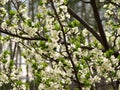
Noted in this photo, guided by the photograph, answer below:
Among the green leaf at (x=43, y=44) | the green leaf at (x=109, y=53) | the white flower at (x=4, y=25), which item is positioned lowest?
the green leaf at (x=109, y=53)

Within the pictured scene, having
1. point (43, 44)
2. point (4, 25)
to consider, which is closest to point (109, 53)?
point (43, 44)

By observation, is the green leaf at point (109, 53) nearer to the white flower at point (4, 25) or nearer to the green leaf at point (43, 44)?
the green leaf at point (43, 44)

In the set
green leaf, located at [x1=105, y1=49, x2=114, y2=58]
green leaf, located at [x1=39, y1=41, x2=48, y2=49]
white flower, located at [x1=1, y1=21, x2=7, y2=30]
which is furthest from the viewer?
white flower, located at [x1=1, y1=21, x2=7, y2=30]

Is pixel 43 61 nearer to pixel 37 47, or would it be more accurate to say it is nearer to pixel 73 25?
pixel 37 47

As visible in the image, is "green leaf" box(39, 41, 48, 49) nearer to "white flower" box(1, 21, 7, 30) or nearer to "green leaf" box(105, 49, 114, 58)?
"white flower" box(1, 21, 7, 30)

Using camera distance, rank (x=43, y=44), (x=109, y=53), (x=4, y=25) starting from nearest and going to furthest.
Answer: (x=109, y=53) → (x=43, y=44) → (x=4, y=25)

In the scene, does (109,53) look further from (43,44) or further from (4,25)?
(4,25)

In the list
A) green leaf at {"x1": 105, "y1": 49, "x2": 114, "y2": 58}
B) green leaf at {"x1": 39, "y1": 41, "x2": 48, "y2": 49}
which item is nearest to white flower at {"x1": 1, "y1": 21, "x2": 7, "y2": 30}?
green leaf at {"x1": 39, "y1": 41, "x2": 48, "y2": 49}

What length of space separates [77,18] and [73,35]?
363 millimetres

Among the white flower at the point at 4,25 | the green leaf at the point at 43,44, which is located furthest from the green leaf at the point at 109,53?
the white flower at the point at 4,25

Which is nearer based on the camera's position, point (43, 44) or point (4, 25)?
point (43, 44)

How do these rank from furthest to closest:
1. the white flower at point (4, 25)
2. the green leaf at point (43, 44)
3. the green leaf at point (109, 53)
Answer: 1. the white flower at point (4, 25)
2. the green leaf at point (43, 44)
3. the green leaf at point (109, 53)

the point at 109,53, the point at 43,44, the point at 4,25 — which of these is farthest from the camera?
the point at 4,25

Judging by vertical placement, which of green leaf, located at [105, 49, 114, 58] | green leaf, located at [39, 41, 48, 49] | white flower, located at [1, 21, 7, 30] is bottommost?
green leaf, located at [105, 49, 114, 58]
